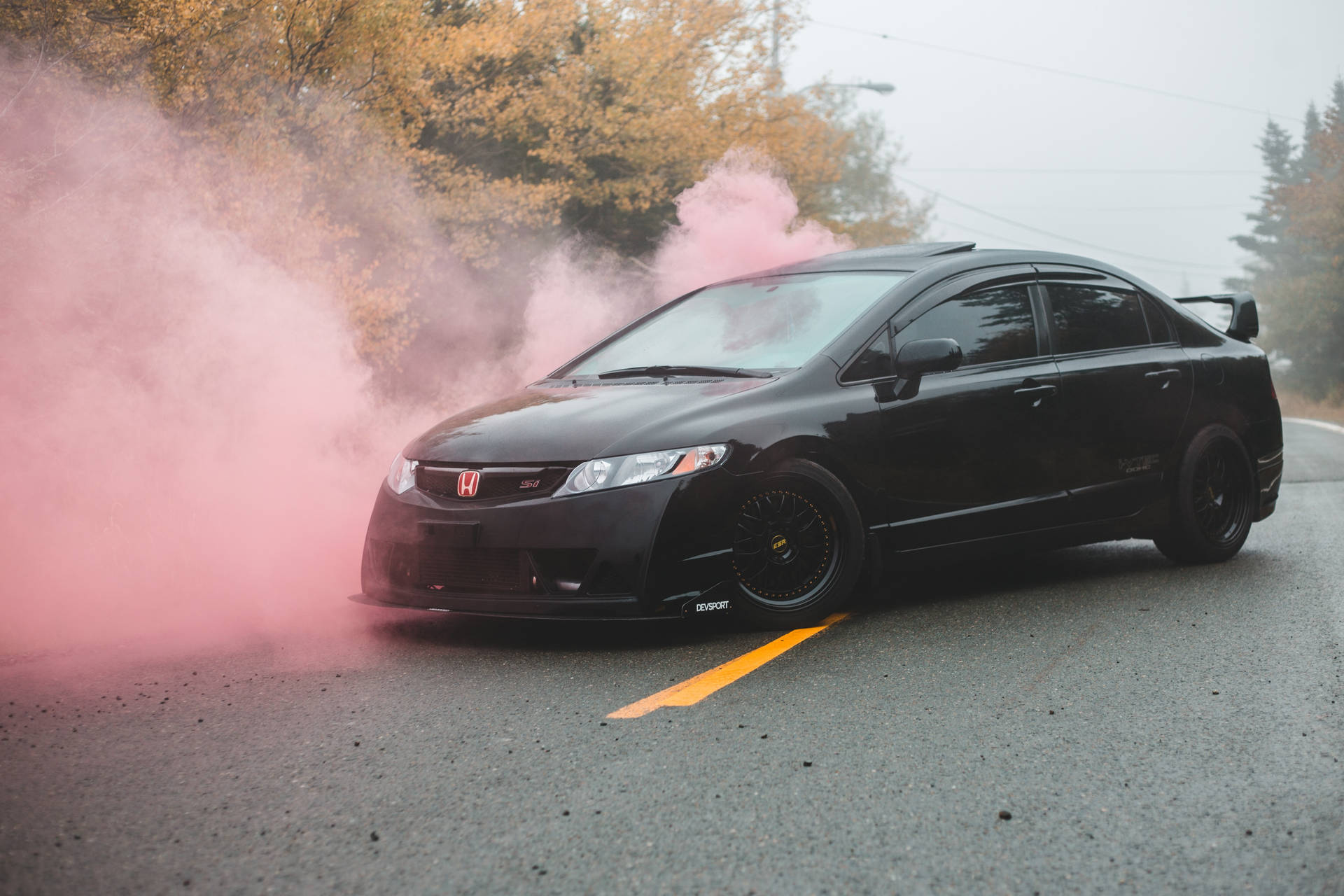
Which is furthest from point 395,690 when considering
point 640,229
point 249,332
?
point 640,229

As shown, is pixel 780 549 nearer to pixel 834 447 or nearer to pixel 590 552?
pixel 834 447

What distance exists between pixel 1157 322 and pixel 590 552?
11.1 feet

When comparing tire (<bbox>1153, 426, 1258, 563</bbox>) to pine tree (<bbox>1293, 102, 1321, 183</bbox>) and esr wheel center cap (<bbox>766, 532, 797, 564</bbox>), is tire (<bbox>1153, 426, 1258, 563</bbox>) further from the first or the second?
pine tree (<bbox>1293, 102, 1321, 183</bbox>)

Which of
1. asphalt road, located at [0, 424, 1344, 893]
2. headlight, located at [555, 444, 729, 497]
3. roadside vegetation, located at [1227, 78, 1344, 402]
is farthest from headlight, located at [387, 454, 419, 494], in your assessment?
roadside vegetation, located at [1227, 78, 1344, 402]

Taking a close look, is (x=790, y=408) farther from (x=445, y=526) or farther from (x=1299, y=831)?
(x=1299, y=831)

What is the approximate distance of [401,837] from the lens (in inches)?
114

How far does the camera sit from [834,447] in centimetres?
503

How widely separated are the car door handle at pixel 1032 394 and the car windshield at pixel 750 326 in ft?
2.32

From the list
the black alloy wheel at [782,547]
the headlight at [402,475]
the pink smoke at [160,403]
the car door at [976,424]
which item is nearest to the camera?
the black alloy wheel at [782,547]

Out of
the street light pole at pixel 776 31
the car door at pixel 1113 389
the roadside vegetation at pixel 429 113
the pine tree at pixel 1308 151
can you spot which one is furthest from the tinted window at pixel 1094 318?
the pine tree at pixel 1308 151

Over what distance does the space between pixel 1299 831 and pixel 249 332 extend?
7.07 metres

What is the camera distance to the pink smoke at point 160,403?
629 cm

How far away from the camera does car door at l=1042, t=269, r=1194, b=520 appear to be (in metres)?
5.86

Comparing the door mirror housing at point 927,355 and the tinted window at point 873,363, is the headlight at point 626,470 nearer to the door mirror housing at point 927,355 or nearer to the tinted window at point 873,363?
the tinted window at point 873,363
